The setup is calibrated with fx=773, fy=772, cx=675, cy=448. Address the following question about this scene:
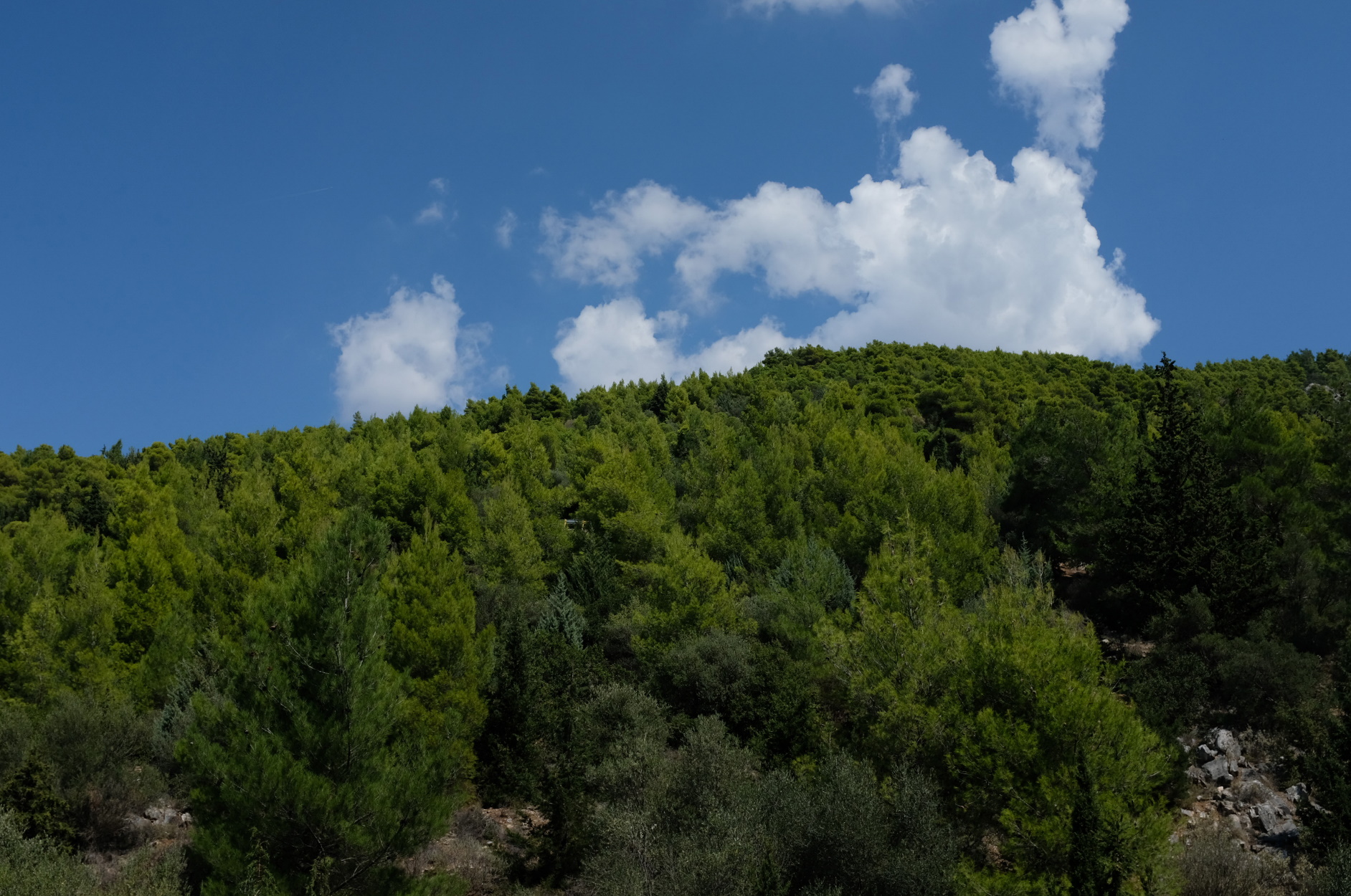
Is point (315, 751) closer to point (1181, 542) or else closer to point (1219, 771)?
point (1219, 771)

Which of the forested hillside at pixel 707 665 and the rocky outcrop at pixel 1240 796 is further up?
the forested hillside at pixel 707 665

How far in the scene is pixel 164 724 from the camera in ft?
81.7

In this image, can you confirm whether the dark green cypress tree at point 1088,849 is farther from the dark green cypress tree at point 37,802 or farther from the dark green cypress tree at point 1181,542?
the dark green cypress tree at point 37,802

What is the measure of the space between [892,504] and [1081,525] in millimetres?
8399

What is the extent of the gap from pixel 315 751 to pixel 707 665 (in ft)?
45.4

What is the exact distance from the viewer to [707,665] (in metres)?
26.6

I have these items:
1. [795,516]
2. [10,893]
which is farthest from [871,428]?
[10,893]

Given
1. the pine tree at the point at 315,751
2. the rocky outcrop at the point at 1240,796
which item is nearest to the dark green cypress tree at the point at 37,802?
the pine tree at the point at 315,751

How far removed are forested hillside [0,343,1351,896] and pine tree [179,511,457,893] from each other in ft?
0.27

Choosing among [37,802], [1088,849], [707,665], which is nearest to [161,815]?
[37,802]

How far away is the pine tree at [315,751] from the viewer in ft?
49.0

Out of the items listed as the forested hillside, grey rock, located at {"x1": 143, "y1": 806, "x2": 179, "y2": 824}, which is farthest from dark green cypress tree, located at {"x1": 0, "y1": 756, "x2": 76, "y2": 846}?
grey rock, located at {"x1": 143, "y1": 806, "x2": 179, "y2": 824}

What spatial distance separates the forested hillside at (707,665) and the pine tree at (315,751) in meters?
0.08

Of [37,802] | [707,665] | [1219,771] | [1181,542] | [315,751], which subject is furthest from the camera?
[1181,542]
